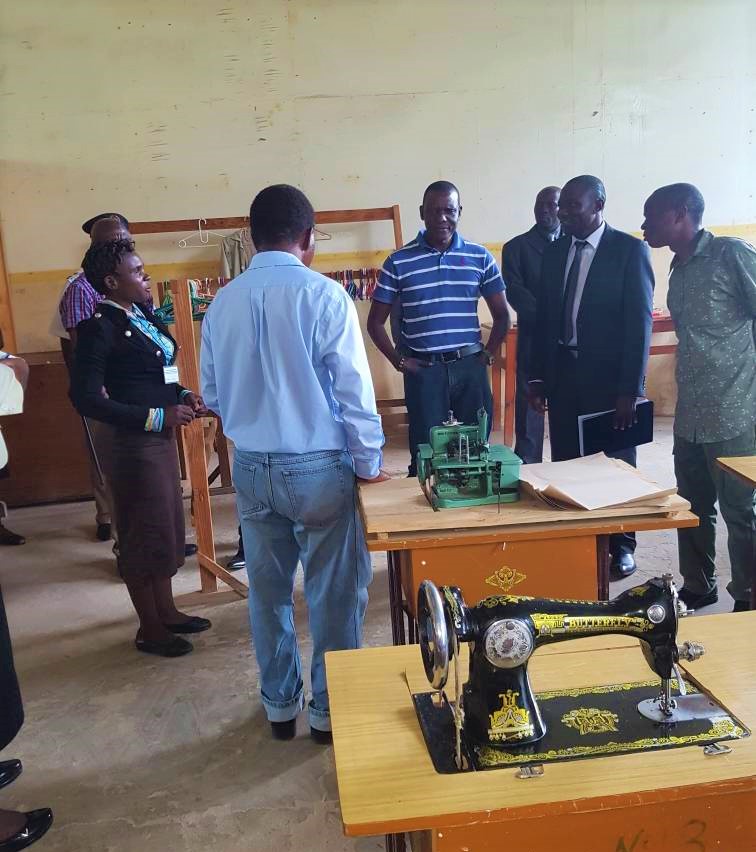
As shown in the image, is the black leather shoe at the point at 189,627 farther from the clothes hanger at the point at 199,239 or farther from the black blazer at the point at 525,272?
the clothes hanger at the point at 199,239

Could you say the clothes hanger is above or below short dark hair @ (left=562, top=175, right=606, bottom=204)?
above

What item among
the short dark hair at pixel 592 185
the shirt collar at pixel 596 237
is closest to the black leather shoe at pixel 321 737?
the shirt collar at pixel 596 237

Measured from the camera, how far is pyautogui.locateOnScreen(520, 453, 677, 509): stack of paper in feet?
6.14

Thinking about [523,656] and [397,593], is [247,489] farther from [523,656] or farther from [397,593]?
[523,656]

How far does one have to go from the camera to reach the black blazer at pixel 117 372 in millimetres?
2449

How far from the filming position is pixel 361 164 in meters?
5.78

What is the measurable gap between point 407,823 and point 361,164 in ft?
17.8

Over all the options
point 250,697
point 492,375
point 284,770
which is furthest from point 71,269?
point 284,770

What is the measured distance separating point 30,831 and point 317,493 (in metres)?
1.11

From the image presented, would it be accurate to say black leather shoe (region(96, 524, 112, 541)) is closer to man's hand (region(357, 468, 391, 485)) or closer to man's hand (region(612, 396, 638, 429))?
man's hand (region(357, 468, 391, 485))

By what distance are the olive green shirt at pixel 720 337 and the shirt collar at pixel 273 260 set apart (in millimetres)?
1533

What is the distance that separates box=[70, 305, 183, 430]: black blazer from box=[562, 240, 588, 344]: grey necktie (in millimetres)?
1605

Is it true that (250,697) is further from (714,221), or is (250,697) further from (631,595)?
(714,221)

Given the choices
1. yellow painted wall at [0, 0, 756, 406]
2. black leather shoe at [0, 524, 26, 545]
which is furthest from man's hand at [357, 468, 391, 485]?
yellow painted wall at [0, 0, 756, 406]
